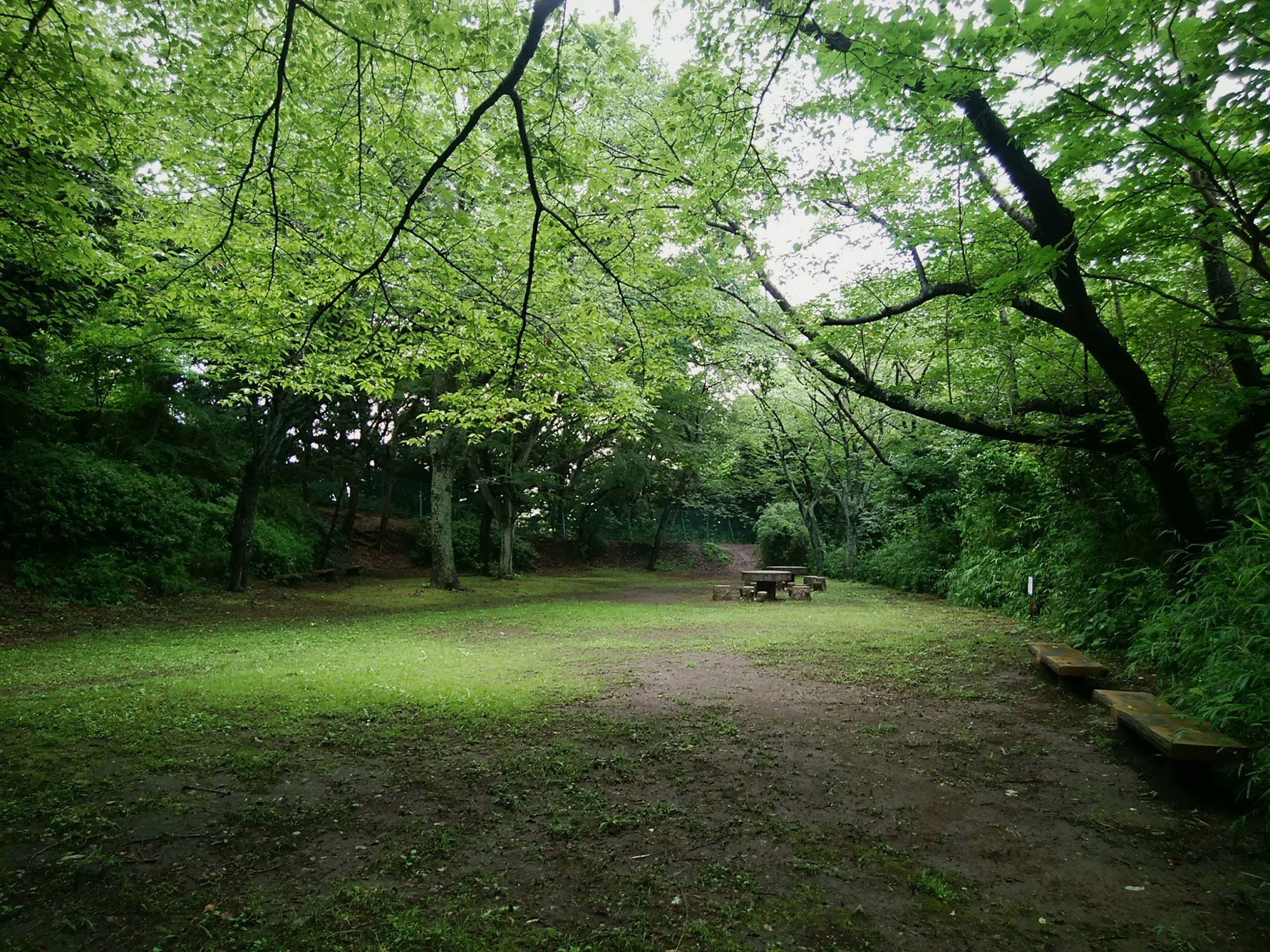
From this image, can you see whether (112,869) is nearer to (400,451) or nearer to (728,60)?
(728,60)

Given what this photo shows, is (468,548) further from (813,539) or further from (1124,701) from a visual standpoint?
(1124,701)

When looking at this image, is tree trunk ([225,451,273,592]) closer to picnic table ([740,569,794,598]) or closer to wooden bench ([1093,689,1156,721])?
picnic table ([740,569,794,598])

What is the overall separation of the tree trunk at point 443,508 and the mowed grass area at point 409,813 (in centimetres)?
790

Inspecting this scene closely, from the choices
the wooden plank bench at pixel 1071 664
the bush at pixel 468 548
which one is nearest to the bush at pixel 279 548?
the bush at pixel 468 548

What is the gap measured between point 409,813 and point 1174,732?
161 inches

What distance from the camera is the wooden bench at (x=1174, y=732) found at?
10.7 ft

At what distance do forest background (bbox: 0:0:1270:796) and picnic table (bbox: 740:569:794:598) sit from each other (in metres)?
3.48

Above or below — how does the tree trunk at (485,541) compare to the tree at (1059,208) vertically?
below

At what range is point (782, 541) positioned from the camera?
74.6ft

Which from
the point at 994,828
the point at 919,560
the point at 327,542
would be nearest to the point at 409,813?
the point at 994,828

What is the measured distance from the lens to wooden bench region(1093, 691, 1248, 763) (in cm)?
325

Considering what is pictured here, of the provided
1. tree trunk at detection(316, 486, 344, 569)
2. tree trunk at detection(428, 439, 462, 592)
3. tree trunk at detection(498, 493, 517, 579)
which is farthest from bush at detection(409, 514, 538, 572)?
tree trunk at detection(428, 439, 462, 592)

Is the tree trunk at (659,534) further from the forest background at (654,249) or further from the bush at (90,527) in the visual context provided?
the bush at (90,527)

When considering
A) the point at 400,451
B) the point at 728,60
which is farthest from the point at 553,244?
the point at 400,451
